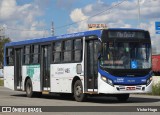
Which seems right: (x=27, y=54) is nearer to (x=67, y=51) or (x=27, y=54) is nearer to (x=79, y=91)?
(x=67, y=51)

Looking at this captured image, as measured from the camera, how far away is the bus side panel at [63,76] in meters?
20.7

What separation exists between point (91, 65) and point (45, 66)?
4456 millimetres

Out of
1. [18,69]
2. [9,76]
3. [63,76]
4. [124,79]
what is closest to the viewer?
[124,79]

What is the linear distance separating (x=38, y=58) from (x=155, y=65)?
3504 cm

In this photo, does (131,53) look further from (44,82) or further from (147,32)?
(44,82)

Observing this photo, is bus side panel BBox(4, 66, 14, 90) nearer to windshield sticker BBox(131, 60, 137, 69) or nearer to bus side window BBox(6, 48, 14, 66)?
bus side window BBox(6, 48, 14, 66)

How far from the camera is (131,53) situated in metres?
19.2

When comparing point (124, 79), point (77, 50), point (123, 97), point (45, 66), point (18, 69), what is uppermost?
point (77, 50)

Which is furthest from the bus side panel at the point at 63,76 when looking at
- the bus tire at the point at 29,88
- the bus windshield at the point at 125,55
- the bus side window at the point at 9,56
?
the bus side window at the point at 9,56

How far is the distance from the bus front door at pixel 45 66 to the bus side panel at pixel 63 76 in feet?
1.81

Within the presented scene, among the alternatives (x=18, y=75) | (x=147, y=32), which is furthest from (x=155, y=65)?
(x=147, y=32)

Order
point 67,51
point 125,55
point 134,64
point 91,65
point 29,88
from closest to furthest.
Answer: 1. point 125,55
2. point 134,64
3. point 91,65
4. point 67,51
5. point 29,88

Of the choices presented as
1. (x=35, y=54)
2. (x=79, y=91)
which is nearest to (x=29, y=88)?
(x=35, y=54)

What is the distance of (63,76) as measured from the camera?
21641 millimetres
